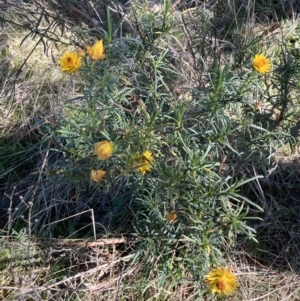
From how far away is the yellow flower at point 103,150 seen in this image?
5.93 feet

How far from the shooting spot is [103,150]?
5.93 feet

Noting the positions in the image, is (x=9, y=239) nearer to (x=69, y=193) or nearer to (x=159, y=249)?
(x=69, y=193)

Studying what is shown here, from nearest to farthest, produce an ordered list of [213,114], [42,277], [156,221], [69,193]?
1. [213,114]
2. [156,221]
3. [42,277]
4. [69,193]

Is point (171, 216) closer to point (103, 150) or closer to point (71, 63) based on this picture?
point (103, 150)

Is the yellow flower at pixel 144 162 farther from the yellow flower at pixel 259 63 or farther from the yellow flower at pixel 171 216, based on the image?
the yellow flower at pixel 259 63

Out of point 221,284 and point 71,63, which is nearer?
point 71,63

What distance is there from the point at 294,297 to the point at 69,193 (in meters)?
1.02

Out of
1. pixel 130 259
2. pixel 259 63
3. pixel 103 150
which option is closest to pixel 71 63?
pixel 103 150

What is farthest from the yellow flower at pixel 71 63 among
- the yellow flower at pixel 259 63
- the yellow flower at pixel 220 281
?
the yellow flower at pixel 220 281

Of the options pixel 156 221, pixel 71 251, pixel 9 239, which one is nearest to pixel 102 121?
pixel 156 221

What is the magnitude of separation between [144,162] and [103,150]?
170 mm

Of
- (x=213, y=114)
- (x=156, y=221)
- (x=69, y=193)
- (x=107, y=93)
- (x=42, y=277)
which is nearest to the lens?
(x=107, y=93)

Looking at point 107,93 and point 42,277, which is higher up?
point 107,93

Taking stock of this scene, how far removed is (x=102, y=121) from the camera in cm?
200
